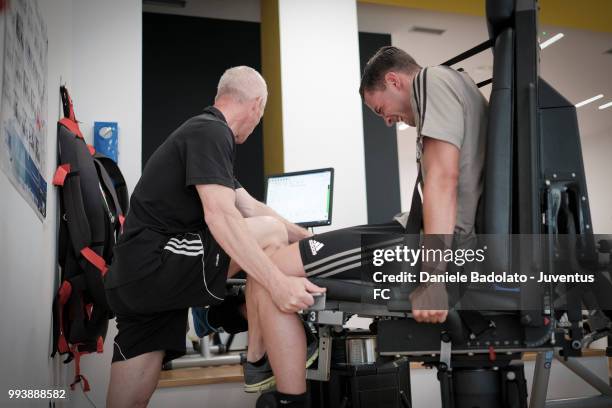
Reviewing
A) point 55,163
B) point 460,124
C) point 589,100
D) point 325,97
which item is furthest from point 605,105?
point 460,124

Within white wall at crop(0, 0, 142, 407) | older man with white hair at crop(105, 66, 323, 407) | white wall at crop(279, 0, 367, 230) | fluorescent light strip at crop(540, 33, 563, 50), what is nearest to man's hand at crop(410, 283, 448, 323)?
older man with white hair at crop(105, 66, 323, 407)

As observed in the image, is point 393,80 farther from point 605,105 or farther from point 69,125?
point 605,105

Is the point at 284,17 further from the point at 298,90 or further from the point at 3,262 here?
the point at 3,262

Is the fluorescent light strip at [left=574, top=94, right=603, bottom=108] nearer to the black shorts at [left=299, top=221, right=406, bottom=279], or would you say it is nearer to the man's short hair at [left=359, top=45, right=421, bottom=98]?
the man's short hair at [left=359, top=45, right=421, bottom=98]

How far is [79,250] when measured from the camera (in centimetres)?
253

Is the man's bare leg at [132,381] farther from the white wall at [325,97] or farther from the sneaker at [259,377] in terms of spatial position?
the white wall at [325,97]

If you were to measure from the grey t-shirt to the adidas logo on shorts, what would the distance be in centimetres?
33

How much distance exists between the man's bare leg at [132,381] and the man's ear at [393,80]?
1172 millimetres

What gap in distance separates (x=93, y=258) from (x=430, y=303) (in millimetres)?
1603

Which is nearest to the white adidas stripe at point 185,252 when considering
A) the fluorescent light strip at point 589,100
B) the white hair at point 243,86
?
the white hair at point 243,86

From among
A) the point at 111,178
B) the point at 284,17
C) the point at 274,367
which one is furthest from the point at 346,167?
the point at 274,367

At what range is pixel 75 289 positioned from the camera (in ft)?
8.22

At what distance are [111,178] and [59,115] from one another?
496 mm

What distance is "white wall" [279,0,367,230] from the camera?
166 inches
